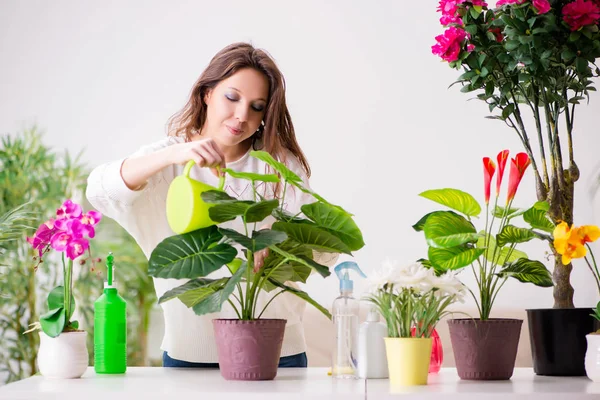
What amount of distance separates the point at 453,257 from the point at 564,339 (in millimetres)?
296

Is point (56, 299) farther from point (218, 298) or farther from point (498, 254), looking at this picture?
point (498, 254)

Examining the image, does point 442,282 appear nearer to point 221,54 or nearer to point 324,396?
point 324,396

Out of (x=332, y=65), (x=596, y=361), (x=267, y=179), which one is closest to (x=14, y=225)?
(x=332, y=65)

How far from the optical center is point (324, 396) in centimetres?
106

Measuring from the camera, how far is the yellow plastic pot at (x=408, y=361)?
3.93ft

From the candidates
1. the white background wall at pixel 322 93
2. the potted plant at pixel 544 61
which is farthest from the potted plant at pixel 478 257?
the white background wall at pixel 322 93

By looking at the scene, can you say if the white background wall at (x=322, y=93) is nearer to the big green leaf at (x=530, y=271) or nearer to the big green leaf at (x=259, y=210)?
the big green leaf at (x=530, y=271)

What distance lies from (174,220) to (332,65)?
2.59 metres

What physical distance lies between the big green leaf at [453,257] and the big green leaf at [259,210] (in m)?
0.28

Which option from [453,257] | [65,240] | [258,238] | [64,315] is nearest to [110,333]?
[64,315]

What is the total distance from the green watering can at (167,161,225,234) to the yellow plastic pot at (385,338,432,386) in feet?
1.21

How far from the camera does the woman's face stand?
1847mm

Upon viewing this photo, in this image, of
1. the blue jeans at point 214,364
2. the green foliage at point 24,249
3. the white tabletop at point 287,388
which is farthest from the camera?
the green foliage at point 24,249

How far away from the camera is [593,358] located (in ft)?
4.09
